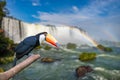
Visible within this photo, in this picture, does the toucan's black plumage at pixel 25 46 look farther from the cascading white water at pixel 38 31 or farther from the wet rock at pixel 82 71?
the cascading white water at pixel 38 31

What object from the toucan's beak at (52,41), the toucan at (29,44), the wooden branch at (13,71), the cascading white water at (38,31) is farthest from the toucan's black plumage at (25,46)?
the cascading white water at (38,31)

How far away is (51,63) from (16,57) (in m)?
14.2

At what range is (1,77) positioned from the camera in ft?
7.38

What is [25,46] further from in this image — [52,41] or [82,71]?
[82,71]

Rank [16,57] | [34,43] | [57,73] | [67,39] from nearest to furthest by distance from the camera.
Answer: [16,57] → [34,43] → [57,73] → [67,39]

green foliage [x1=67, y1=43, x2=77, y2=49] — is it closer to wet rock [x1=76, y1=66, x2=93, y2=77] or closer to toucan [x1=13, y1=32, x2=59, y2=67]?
wet rock [x1=76, y1=66, x2=93, y2=77]

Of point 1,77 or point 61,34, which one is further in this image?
point 61,34

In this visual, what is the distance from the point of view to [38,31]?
32500mm

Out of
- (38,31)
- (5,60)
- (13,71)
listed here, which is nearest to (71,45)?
(38,31)

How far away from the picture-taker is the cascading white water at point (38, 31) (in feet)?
91.3

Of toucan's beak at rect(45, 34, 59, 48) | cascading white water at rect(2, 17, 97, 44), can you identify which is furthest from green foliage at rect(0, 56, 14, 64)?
toucan's beak at rect(45, 34, 59, 48)

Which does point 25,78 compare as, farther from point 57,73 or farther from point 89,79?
point 89,79

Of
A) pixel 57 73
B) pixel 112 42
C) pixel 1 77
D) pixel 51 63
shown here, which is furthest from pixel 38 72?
pixel 112 42

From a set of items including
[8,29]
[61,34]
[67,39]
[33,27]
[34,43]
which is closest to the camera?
[34,43]
